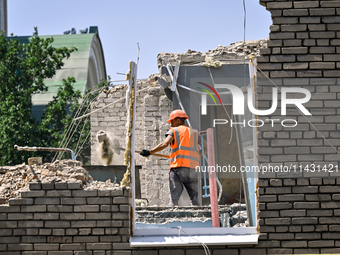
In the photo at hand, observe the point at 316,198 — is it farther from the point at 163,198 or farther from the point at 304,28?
the point at 163,198

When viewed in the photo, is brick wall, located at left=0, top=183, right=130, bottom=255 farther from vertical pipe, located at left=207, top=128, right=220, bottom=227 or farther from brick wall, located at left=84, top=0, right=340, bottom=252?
vertical pipe, located at left=207, top=128, right=220, bottom=227

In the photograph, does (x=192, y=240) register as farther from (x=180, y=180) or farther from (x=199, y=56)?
(x=199, y=56)

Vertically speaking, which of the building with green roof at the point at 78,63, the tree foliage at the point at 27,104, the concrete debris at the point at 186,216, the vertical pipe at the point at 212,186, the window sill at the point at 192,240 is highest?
the building with green roof at the point at 78,63

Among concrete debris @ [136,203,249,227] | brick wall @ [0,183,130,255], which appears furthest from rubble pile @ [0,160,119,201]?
concrete debris @ [136,203,249,227]

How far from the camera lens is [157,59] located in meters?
9.79

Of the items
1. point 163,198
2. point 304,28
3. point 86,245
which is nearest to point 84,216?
point 86,245

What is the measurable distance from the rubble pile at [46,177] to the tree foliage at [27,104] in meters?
8.19

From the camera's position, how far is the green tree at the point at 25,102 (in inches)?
522

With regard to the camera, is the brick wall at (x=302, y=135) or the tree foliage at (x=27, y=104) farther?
the tree foliage at (x=27, y=104)

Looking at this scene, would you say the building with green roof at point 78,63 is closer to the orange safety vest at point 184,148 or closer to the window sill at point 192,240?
the orange safety vest at point 184,148

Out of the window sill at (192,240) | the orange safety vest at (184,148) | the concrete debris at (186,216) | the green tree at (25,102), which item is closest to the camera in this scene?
the window sill at (192,240)

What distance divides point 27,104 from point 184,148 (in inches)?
353

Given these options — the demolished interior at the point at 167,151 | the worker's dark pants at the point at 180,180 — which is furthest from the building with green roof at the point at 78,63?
the worker's dark pants at the point at 180,180

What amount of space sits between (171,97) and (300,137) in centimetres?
512
